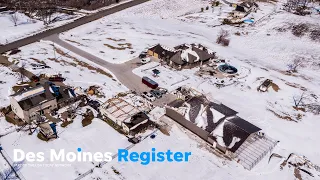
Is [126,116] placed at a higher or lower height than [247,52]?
lower

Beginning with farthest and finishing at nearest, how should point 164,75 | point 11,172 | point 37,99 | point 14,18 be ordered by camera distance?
point 14,18
point 164,75
point 37,99
point 11,172

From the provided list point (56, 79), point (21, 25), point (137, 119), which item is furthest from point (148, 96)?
point (21, 25)

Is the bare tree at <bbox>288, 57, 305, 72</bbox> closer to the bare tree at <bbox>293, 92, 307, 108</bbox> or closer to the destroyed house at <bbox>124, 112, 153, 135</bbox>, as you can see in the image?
the bare tree at <bbox>293, 92, 307, 108</bbox>

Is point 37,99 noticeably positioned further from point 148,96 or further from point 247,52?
point 247,52

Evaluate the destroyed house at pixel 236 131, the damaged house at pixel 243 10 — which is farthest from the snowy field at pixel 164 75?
the damaged house at pixel 243 10

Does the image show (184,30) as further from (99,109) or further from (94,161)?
(94,161)

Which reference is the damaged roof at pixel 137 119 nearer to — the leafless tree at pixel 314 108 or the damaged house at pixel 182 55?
the damaged house at pixel 182 55

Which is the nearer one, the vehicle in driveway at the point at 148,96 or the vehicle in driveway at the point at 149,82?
the vehicle in driveway at the point at 148,96

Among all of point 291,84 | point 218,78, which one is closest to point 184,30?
point 218,78
